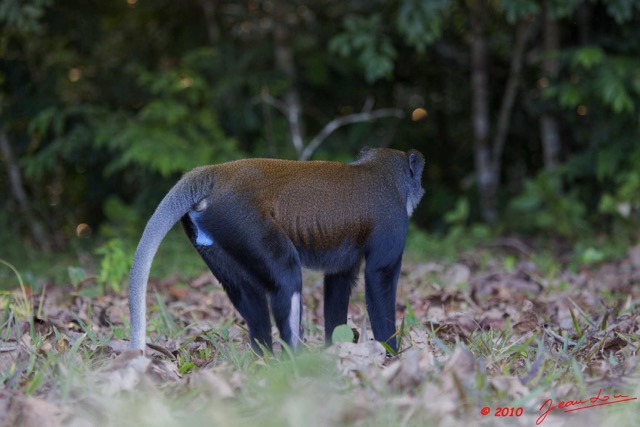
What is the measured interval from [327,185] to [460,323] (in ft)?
3.00

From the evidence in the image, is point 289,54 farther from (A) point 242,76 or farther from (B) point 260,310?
(B) point 260,310

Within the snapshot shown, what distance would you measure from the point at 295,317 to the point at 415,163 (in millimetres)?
1080

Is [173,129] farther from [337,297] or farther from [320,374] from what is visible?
[320,374]

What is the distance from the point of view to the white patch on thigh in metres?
3.37

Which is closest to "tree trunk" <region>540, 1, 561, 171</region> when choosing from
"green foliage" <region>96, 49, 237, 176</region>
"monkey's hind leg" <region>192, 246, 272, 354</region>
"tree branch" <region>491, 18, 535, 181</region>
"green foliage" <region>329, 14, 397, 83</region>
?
"tree branch" <region>491, 18, 535, 181</region>

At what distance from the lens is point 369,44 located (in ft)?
24.5

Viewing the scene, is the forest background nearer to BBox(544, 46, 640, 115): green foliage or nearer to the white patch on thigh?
BBox(544, 46, 640, 115): green foliage

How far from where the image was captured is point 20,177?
8.77 meters

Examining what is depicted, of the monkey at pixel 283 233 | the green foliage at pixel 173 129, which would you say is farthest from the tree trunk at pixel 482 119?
the monkey at pixel 283 233

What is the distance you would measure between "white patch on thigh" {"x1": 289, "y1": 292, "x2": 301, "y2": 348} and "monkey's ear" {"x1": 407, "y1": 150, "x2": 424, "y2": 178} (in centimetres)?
97

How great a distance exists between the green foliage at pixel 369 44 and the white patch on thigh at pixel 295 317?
4.26m

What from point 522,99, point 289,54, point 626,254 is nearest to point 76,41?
point 289,54

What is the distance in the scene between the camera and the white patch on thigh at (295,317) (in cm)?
337

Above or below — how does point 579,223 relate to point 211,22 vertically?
below
